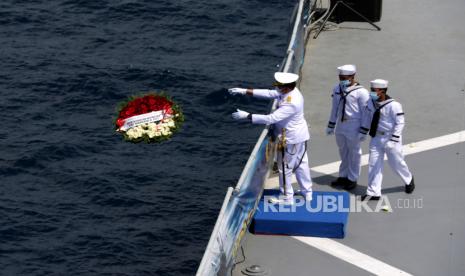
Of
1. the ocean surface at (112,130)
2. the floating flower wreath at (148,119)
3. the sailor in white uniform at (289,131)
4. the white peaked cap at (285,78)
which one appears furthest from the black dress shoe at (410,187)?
the ocean surface at (112,130)

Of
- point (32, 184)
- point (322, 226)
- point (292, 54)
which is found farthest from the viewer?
point (32, 184)

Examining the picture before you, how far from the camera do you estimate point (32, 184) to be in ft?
96.4

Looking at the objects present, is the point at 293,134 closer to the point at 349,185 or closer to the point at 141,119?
the point at 349,185

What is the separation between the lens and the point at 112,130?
31906 millimetres

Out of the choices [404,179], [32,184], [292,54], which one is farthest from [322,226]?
[32,184]

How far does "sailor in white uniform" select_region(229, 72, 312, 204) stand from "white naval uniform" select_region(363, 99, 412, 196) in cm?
114

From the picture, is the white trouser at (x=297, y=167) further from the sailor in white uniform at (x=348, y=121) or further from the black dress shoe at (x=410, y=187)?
the black dress shoe at (x=410, y=187)

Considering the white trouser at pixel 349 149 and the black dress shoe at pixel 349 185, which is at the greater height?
the white trouser at pixel 349 149

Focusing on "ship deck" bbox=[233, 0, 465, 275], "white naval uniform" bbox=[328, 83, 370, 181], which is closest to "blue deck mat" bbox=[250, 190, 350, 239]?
"ship deck" bbox=[233, 0, 465, 275]

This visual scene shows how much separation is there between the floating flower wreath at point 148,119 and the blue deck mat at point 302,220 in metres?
2.26

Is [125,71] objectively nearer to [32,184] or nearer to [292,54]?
[32,184]

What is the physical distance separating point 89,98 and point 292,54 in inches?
607

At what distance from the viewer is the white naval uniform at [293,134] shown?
55.8 feet

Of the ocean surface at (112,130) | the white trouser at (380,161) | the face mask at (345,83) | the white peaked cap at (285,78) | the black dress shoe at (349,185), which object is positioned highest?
the white peaked cap at (285,78)
